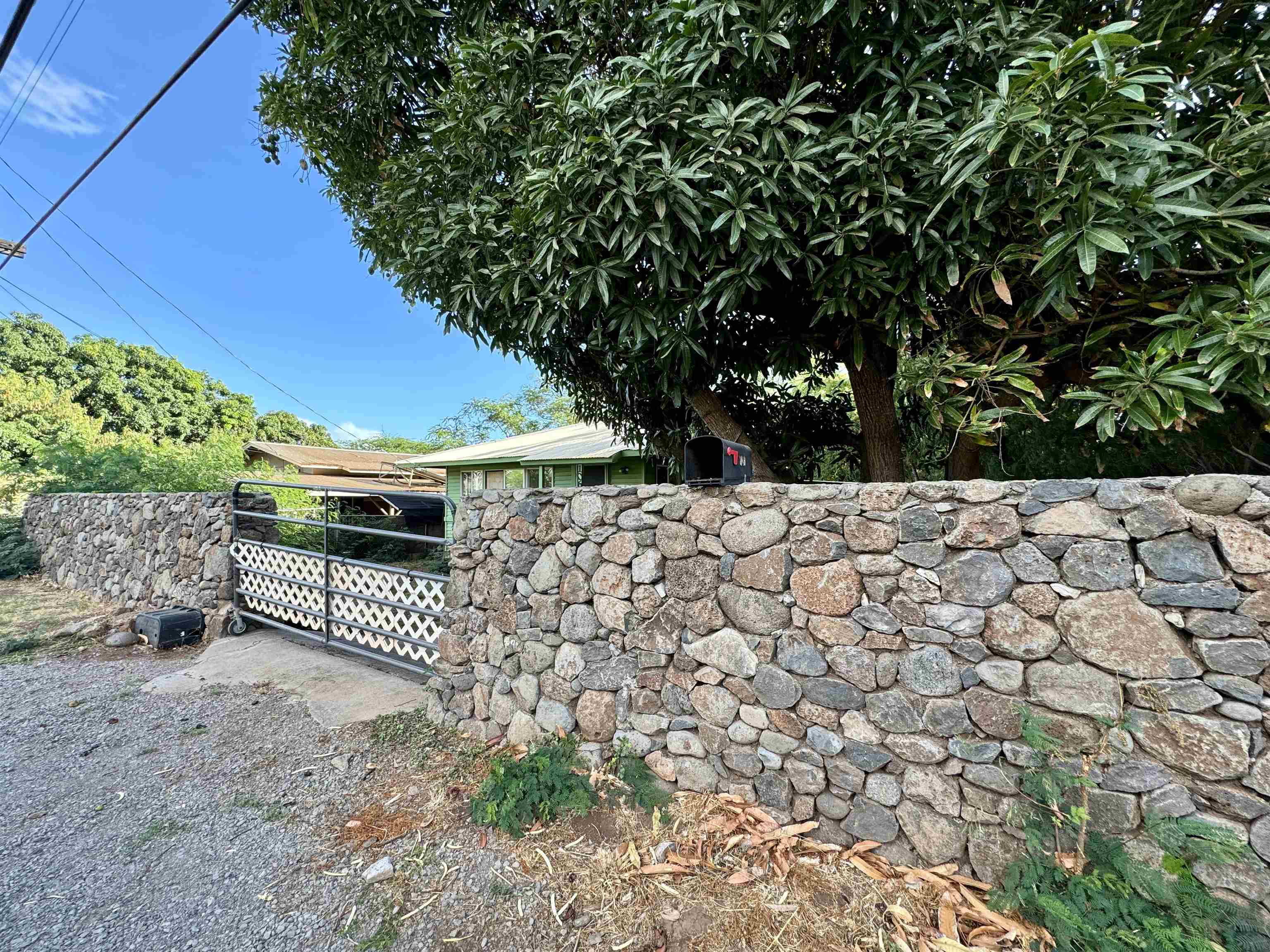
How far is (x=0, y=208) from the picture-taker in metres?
9.38

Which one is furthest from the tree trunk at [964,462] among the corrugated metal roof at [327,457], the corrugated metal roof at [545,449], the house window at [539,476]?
the corrugated metal roof at [327,457]

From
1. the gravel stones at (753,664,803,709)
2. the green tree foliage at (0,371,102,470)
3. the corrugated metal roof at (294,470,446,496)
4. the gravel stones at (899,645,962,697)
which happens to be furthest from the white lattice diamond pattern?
the corrugated metal roof at (294,470,446,496)

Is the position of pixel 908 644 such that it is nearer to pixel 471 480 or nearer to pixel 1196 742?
pixel 1196 742

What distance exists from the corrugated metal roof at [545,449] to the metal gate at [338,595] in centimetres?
321

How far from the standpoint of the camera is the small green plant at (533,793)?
2209mm

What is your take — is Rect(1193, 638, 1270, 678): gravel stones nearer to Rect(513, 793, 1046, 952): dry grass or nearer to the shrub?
Rect(513, 793, 1046, 952): dry grass

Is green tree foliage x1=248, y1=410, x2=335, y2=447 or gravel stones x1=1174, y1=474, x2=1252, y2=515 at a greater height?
green tree foliage x1=248, y1=410, x2=335, y2=447

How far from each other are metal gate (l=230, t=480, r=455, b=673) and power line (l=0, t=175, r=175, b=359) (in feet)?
20.2

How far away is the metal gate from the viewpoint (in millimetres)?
3607

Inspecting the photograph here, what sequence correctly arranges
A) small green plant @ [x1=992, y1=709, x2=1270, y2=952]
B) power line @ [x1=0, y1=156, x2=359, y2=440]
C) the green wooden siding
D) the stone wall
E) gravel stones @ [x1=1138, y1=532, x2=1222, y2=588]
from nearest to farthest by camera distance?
small green plant @ [x1=992, y1=709, x2=1270, y2=952] < gravel stones @ [x1=1138, y1=532, x2=1222, y2=588] < the stone wall < the green wooden siding < power line @ [x1=0, y1=156, x2=359, y2=440]

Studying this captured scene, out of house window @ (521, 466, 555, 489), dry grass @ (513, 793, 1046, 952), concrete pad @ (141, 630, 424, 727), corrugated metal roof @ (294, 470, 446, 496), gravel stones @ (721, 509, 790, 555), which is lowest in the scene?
dry grass @ (513, 793, 1046, 952)

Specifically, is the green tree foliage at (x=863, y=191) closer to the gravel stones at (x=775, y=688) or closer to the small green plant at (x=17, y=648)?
the gravel stones at (x=775, y=688)

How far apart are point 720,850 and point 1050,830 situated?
1177 millimetres

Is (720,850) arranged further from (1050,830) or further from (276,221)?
(276,221)
